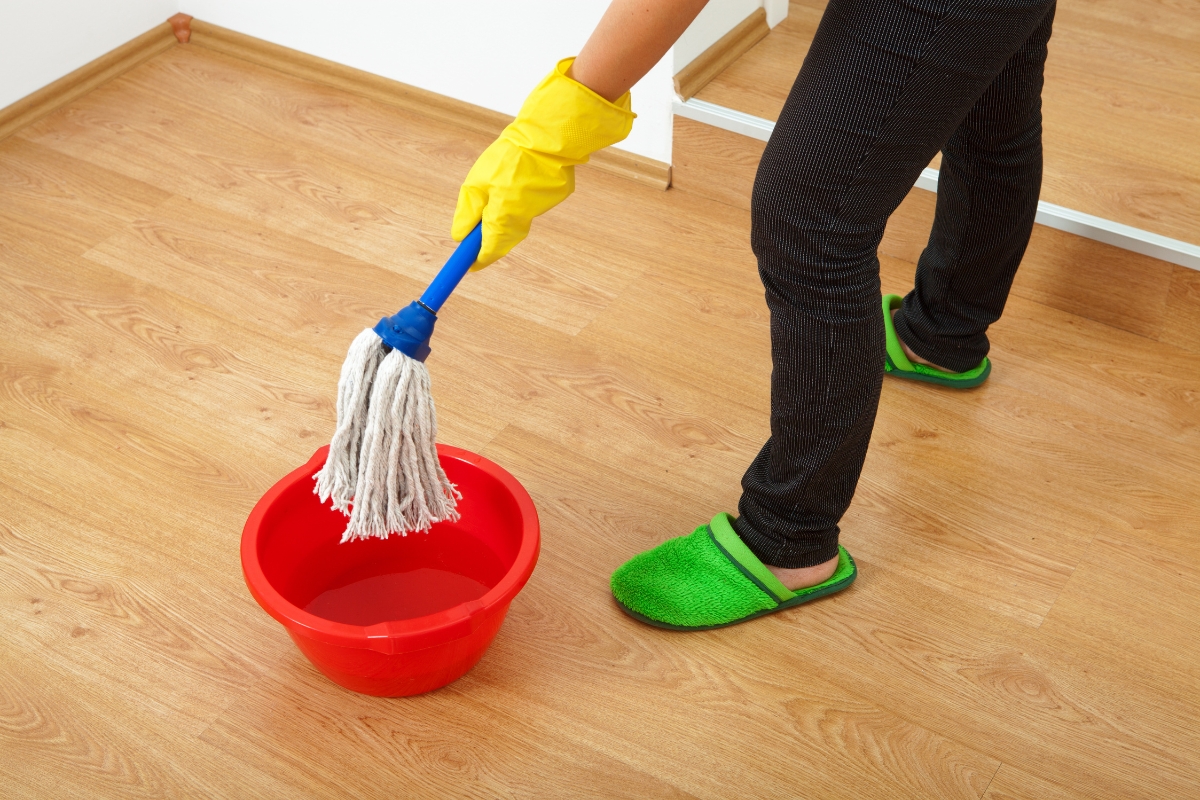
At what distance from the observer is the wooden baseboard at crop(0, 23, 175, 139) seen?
5.86ft

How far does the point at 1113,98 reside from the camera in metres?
1.62

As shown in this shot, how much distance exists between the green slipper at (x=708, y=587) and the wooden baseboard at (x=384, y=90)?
0.77 meters

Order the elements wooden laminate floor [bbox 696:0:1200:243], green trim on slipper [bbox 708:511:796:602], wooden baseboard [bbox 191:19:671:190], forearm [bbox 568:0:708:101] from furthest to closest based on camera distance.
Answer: wooden baseboard [bbox 191:19:671:190] < wooden laminate floor [bbox 696:0:1200:243] < green trim on slipper [bbox 708:511:796:602] < forearm [bbox 568:0:708:101]

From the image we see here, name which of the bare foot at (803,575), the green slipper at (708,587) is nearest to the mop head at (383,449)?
the green slipper at (708,587)

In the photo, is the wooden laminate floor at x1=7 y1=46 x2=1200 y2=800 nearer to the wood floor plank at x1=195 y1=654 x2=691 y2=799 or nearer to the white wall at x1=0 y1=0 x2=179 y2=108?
the wood floor plank at x1=195 y1=654 x2=691 y2=799

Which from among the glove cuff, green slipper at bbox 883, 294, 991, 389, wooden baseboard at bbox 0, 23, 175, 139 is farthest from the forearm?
wooden baseboard at bbox 0, 23, 175, 139

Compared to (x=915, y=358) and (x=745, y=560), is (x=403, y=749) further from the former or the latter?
(x=915, y=358)

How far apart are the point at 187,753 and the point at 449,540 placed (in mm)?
301

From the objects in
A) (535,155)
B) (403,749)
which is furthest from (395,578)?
(535,155)

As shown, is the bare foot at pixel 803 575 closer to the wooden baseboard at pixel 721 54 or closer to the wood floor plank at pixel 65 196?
the wooden baseboard at pixel 721 54

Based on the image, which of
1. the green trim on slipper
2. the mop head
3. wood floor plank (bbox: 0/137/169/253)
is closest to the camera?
the mop head

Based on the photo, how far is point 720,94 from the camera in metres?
1.64

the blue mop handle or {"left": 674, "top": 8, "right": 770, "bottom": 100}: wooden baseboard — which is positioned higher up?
the blue mop handle

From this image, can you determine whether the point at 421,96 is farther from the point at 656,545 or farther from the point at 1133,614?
the point at 1133,614
